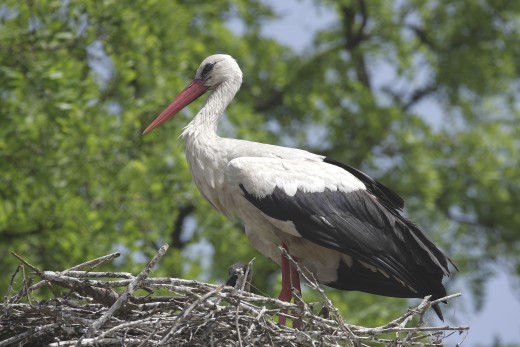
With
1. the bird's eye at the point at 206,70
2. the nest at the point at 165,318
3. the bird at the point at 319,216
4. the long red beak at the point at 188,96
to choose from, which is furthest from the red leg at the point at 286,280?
the bird's eye at the point at 206,70

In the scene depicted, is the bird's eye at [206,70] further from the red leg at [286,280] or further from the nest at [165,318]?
the nest at [165,318]

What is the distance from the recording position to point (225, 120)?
669 inches

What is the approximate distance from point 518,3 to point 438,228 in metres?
4.41

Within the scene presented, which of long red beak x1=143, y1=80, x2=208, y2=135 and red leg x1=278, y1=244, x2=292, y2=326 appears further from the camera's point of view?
long red beak x1=143, y1=80, x2=208, y2=135

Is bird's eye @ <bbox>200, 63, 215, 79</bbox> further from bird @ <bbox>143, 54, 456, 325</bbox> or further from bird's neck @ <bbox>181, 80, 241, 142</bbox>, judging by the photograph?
bird @ <bbox>143, 54, 456, 325</bbox>

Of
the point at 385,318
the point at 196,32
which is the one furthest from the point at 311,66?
the point at 385,318

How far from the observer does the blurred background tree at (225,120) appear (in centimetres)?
1326

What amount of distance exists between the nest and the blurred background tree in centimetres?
220

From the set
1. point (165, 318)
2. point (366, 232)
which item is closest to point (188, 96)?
point (366, 232)

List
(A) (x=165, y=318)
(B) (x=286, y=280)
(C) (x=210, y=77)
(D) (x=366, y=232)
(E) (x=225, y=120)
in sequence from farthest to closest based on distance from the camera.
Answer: (E) (x=225, y=120) → (C) (x=210, y=77) → (B) (x=286, y=280) → (D) (x=366, y=232) → (A) (x=165, y=318)

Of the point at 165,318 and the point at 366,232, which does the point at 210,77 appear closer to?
the point at 366,232

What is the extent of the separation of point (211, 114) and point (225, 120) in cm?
743

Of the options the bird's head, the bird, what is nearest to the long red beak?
the bird's head

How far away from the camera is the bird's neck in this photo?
368 inches
